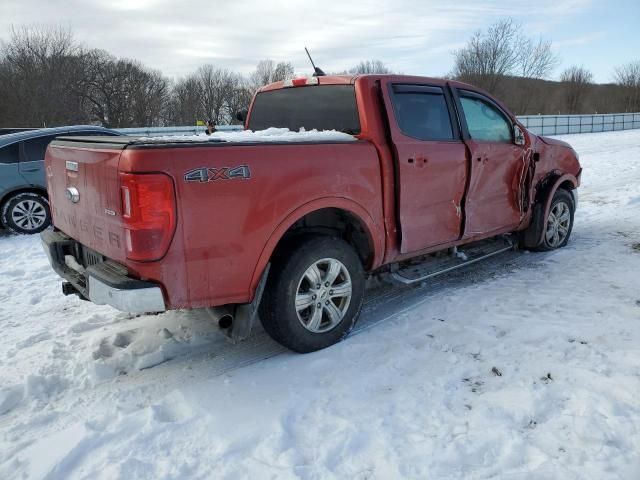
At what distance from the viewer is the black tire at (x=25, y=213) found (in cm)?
796

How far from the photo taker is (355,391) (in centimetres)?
305

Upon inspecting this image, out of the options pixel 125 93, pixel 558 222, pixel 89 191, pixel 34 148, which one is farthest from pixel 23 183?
pixel 125 93

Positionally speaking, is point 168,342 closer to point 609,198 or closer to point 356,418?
point 356,418

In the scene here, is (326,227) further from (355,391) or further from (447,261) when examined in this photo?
(447,261)

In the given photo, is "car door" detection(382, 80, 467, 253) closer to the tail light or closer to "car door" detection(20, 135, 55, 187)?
the tail light

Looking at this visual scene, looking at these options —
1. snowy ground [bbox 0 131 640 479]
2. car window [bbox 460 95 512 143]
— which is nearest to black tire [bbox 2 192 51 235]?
snowy ground [bbox 0 131 640 479]

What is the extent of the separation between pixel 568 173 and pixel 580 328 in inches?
111

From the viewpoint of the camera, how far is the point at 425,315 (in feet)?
13.6

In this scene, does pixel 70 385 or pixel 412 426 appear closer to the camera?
pixel 412 426

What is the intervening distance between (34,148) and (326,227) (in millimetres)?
6549

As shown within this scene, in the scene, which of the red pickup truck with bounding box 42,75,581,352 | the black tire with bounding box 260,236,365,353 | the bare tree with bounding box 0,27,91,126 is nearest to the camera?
the red pickup truck with bounding box 42,75,581,352

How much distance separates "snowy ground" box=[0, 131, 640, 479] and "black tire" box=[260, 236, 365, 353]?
14 cm

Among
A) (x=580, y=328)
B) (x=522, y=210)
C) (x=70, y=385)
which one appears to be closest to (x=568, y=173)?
(x=522, y=210)

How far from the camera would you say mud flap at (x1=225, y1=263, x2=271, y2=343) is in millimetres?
3225
